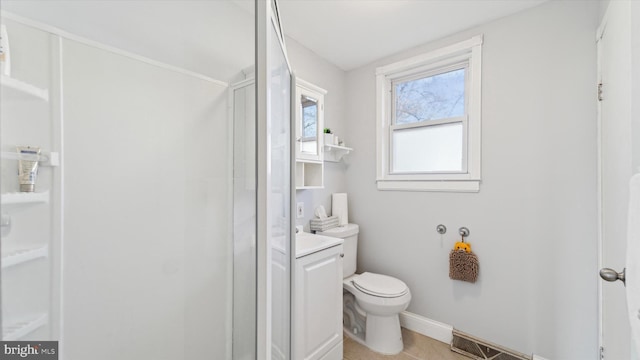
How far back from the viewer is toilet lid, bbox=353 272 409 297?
5.32 feet

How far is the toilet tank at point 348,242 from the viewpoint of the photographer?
1913mm

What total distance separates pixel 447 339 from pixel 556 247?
3.26 ft

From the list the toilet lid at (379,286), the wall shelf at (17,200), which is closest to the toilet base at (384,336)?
the toilet lid at (379,286)

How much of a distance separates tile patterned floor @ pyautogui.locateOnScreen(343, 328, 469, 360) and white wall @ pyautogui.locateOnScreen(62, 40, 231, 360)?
145 centimetres

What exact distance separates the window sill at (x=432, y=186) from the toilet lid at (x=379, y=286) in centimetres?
76

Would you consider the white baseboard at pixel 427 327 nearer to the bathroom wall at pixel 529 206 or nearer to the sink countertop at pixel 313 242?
the bathroom wall at pixel 529 206

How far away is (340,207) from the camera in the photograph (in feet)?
7.00

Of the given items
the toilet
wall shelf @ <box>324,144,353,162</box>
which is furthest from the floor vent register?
wall shelf @ <box>324,144,353,162</box>

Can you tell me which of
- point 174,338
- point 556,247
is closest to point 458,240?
point 556,247

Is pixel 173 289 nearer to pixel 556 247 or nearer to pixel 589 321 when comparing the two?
pixel 556 247

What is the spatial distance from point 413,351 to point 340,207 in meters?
1.20

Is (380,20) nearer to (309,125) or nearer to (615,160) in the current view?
(309,125)

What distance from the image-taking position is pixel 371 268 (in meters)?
2.15

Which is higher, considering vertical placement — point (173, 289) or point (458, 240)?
point (173, 289)
